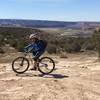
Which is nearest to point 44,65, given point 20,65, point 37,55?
point 37,55

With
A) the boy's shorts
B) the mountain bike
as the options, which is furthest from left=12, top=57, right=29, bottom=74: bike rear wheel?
the boy's shorts

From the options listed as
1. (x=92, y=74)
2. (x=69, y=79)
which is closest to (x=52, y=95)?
(x=69, y=79)

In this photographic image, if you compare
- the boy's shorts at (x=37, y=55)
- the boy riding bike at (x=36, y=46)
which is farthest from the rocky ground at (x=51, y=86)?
the boy riding bike at (x=36, y=46)

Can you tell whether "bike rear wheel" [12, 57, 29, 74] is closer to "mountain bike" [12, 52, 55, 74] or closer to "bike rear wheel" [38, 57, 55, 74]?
"mountain bike" [12, 52, 55, 74]

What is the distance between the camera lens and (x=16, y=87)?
1069cm

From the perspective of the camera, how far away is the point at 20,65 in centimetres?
1377

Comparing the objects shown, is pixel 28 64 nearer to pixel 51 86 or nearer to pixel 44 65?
pixel 44 65

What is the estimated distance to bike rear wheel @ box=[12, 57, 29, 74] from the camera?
1376 centimetres

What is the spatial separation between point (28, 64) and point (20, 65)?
32 centimetres

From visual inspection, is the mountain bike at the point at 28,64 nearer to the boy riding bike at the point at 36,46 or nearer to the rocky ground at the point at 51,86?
the rocky ground at the point at 51,86

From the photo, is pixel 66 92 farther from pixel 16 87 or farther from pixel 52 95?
pixel 16 87

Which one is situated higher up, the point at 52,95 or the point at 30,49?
the point at 30,49

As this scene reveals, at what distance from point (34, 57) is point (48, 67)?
2.27 feet

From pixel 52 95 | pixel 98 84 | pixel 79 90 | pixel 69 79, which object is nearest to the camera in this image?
pixel 52 95
